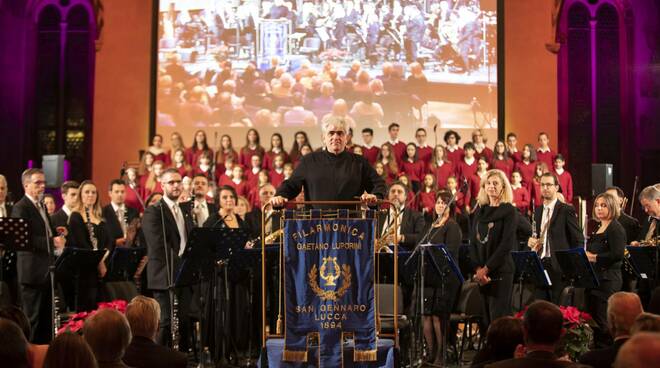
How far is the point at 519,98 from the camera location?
17344 millimetres

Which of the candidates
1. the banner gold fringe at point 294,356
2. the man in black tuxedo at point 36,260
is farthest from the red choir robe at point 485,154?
the banner gold fringe at point 294,356

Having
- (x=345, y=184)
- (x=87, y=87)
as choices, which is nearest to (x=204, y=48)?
(x=87, y=87)

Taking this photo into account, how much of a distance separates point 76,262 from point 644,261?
497cm

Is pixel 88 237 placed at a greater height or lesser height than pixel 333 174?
lesser

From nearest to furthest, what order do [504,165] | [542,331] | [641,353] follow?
1. [641,353]
2. [542,331]
3. [504,165]

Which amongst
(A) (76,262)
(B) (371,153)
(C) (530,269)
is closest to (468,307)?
(C) (530,269)

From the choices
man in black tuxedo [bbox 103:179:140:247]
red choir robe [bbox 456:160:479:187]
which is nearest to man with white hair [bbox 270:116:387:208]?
man in black tuxedo [bbox 103:179:140:247]

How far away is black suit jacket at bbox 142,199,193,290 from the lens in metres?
7.43

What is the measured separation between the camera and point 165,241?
294 inches

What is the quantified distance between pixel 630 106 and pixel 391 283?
35.2 ft

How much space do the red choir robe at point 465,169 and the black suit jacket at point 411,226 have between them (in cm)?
511

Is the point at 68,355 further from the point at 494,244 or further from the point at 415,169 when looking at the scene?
the point at 415,169

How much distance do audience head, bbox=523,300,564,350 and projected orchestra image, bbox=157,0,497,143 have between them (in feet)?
41.0

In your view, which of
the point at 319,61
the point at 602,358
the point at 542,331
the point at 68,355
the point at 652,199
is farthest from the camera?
the point at 319,61
